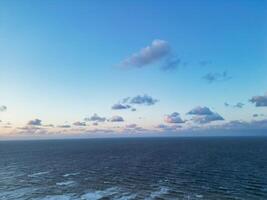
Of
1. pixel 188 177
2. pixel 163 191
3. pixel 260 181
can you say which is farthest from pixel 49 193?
pixel 260 181

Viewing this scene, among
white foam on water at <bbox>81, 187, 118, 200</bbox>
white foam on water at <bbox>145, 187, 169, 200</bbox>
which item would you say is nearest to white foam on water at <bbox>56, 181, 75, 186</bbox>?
white foam on water at <bbox>81, 187, 118, 200</bbox>

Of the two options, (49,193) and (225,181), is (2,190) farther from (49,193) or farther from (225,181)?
(225,181)

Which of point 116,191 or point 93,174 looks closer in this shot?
point 116,191

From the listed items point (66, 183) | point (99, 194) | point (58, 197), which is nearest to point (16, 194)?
point (58, 197)

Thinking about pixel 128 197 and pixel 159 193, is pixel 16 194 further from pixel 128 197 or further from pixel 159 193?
pixel 159 193

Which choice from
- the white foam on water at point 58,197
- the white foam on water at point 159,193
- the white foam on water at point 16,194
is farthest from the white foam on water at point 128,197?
the white foam on water at point 16,194

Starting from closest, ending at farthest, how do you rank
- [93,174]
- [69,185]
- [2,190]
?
1. [2,190]
2. [69,185]
3. [93,174]

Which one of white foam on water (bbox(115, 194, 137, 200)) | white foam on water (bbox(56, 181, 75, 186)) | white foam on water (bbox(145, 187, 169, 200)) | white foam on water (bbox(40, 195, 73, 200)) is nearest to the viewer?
white foam on water (bbox(115, 194, 137, 200))

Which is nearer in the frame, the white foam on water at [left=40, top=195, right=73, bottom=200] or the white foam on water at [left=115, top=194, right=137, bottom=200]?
the white foam on water at [left=115, top=194, right=137, bottom=200]

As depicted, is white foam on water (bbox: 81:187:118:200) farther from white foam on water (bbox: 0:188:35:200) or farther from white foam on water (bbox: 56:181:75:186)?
white foam on water (bbox: 0:188:35:200)
